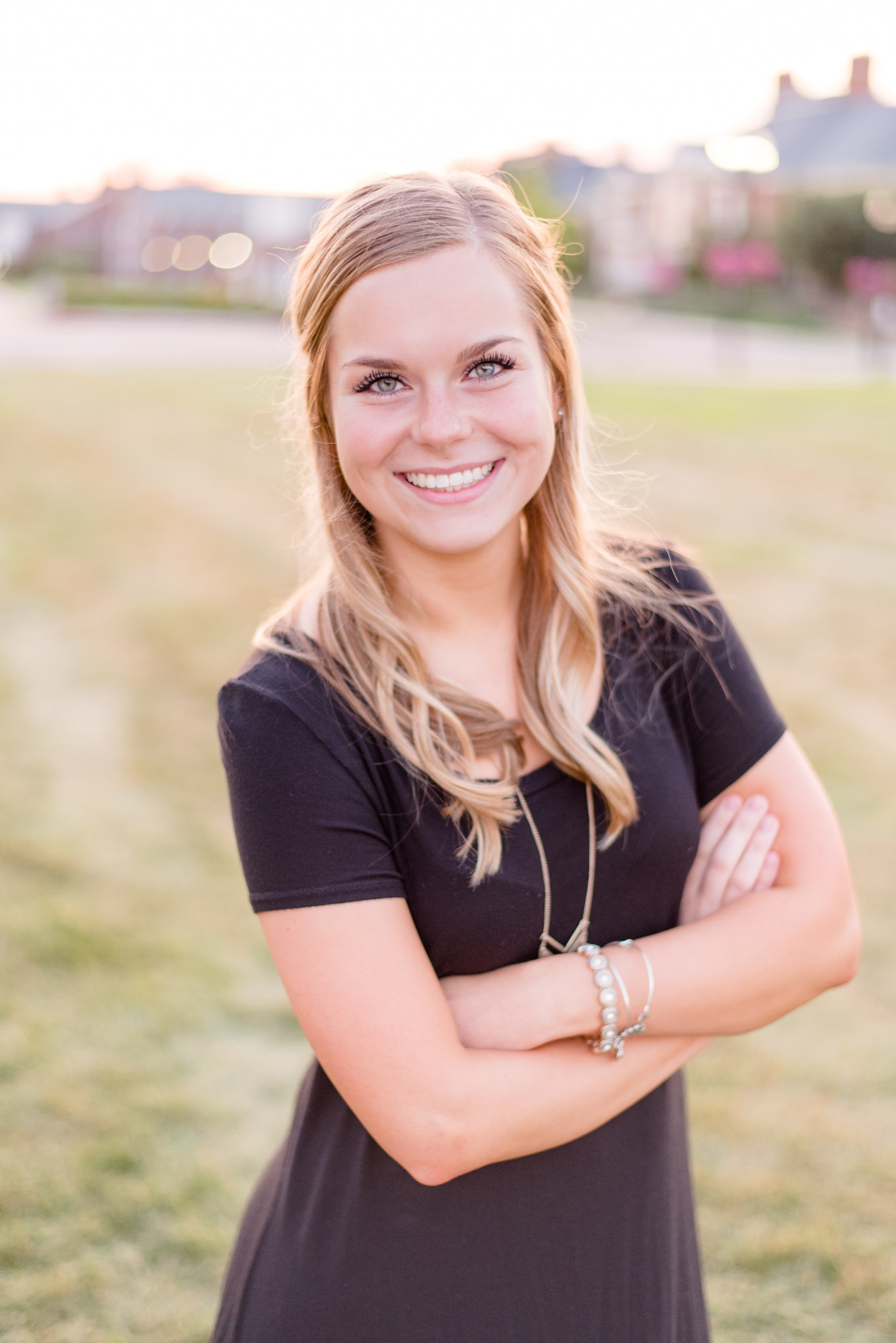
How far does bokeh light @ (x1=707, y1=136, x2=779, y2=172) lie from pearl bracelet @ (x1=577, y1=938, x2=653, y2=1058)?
2019 inches

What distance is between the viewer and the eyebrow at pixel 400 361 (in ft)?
4.97

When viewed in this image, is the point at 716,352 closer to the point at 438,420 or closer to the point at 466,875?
the point at 438,420

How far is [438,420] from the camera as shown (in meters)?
1.53

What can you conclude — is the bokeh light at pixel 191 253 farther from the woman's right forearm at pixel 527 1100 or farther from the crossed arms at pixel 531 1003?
the woman's right forearm at pixel 527 1100

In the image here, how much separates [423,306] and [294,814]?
26.9 inches

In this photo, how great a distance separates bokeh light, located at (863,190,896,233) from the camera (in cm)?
3488

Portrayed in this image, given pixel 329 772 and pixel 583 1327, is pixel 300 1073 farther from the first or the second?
pixel 329 772

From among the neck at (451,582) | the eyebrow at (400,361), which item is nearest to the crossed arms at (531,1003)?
the neck at (451,582)

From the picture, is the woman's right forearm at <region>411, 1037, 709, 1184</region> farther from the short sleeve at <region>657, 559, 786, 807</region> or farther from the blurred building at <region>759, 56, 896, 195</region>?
the blurred building at <region>759, 56, 896, 195</region>

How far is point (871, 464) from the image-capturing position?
32.2ft

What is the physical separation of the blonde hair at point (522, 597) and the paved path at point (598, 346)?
11479mm

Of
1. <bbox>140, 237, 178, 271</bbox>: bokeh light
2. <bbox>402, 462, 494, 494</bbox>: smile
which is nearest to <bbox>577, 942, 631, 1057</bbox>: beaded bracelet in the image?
<bbox>402, 462, 494, 494</bbox>: smile

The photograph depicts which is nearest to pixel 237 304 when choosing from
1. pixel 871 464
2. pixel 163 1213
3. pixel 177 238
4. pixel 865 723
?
pixel 871 464

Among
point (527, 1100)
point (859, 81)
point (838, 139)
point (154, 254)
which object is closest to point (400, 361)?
point (527, 1100)
